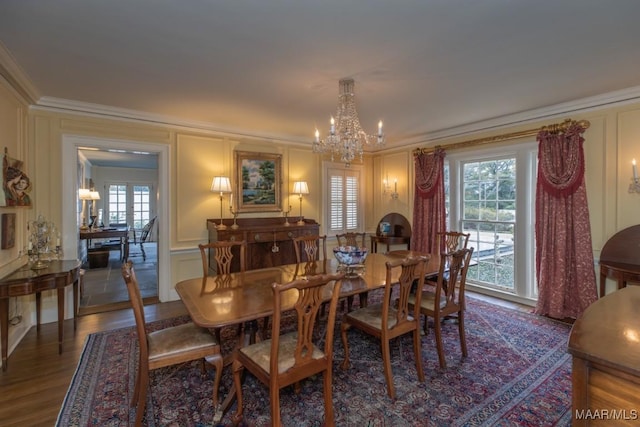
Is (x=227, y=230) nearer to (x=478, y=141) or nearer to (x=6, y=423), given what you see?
(x=6, y=423)

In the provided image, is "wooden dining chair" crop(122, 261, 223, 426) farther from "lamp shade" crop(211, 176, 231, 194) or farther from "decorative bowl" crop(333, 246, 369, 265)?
"lamp shade" crop(211, 176, 231, 194)

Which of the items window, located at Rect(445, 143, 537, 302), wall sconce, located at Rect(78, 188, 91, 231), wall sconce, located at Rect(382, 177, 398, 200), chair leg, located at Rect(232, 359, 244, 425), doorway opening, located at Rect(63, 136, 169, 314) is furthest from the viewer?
wall sconce, located at Rect(78, 188, 91, 231)

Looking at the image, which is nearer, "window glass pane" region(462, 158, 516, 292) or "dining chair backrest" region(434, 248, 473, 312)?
"dining chair backrest" region(434, 248, 473, 312)

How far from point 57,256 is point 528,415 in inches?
180

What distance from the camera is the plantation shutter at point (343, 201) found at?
18.8 ft

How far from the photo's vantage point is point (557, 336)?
3104 mm

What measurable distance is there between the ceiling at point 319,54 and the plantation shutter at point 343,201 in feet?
6.65

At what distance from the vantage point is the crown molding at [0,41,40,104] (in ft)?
7.98

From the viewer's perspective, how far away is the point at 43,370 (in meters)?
2.50

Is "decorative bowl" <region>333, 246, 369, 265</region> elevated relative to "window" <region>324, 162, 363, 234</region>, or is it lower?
lower

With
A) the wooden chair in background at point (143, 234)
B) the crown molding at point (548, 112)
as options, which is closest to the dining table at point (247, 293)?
the crown molding at point (548, 112)

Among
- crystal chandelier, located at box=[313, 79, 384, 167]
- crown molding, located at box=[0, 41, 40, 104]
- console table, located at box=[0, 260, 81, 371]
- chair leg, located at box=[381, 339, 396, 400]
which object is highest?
crown molding, located at box=[0, 41, 40, 104]

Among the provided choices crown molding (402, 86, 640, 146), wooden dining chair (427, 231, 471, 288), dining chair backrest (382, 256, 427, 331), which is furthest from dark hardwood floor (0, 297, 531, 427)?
→ crown molding (402, 86, 640, 146)

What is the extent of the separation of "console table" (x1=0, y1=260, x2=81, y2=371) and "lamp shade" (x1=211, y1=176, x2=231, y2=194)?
69.4 inches
